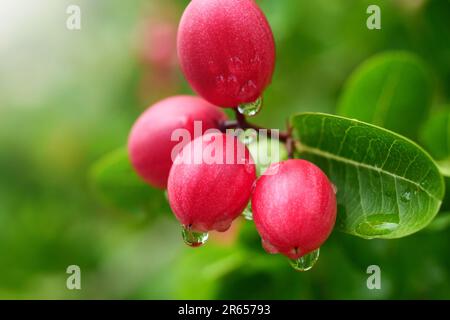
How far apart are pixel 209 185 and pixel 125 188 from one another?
80 cm

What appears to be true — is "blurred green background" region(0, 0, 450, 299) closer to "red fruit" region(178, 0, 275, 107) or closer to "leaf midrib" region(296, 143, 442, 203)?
"leaf midrib" region(296, 143, 442, 203)

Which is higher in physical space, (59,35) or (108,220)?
(59,35)

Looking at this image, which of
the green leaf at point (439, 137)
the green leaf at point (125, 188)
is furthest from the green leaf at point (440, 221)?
the green leaf at point (125, 188)

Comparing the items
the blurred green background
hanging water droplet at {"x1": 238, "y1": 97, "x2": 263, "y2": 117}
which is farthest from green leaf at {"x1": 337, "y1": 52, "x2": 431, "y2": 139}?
hanging water droplet at {"x1": 238, "y1": 97, "x2": 263, "y2": 117}

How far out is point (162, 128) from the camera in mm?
1531

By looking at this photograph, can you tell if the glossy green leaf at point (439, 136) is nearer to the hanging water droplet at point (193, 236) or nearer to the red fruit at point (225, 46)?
the red fruit at point (225, 46)

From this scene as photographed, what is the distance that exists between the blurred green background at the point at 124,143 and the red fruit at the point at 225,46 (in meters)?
0.69

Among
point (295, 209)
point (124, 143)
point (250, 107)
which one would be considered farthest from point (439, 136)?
point (124, 143)

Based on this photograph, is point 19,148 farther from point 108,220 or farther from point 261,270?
point 261,270

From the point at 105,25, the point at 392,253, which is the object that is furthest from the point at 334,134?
the point at 105,25

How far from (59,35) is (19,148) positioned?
73cm

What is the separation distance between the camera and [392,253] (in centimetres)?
206

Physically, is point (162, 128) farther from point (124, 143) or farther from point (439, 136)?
point (124, 143)

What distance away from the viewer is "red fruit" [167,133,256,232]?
132cm
